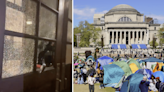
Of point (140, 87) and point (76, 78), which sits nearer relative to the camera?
point (140, 87)

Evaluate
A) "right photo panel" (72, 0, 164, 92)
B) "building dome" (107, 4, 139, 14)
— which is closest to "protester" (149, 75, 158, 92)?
"right photo panel" (72, 0, 164, 92)

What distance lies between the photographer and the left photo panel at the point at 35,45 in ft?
3.88

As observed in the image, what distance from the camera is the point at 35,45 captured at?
1.36 metres

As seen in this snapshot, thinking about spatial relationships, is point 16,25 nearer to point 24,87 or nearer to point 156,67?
point 24,87

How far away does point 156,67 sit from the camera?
10.0 m

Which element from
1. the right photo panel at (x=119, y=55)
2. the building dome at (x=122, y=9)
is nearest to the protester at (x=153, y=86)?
the right photo panel at (x=119, y=55)

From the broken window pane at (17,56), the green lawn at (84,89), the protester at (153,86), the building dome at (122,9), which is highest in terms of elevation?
the building dome at (122,9)

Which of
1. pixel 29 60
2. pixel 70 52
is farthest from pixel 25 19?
pixel 70 52

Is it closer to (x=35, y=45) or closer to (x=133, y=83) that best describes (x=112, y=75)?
(x=133, y=83)

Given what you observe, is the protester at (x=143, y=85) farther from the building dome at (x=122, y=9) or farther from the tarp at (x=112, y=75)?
the building dome at (x=122, y=9)

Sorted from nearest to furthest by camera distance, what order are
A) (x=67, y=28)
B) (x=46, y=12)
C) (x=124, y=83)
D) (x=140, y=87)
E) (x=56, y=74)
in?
(x=46, y=12)
(x=56, y=74)
(x=67, y=28)
(x=140, y=87)
(x=124, y=83)

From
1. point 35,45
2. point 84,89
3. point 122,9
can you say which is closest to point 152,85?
point 84,89

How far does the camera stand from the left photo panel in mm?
1184

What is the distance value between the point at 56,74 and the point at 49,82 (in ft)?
0.36
